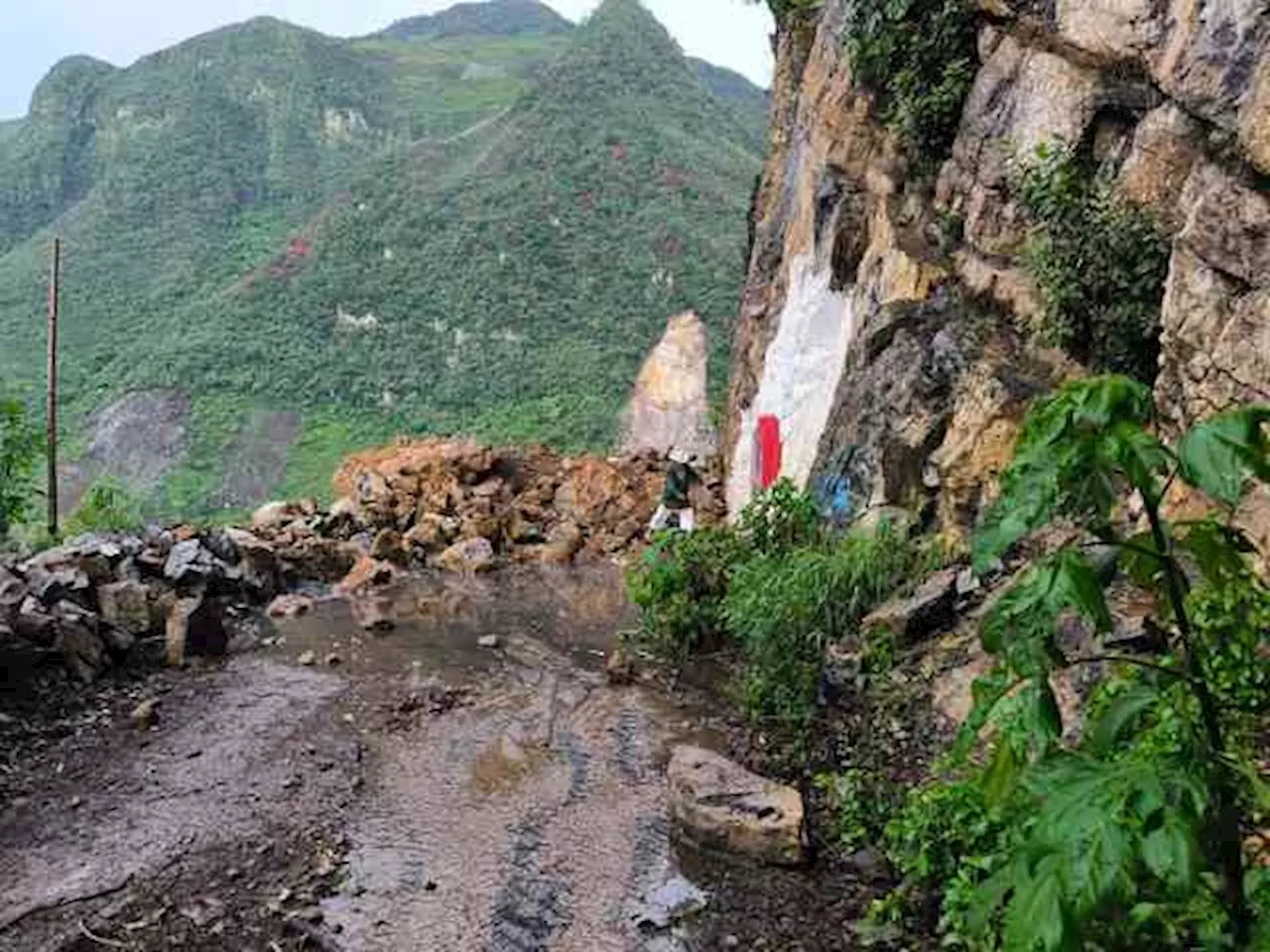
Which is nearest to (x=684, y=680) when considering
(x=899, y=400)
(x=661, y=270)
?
(x=899, y=400)

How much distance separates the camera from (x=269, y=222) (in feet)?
157

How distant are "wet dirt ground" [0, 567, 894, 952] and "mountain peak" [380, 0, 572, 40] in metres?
81.1

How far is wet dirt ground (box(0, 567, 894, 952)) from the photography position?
466 centimetres

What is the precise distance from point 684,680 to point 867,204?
5.43 m

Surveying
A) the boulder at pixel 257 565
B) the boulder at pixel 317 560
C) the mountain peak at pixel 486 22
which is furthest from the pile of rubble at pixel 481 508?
the mountain peak at pixel 486 22

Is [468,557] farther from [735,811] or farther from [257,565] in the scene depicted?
[735,811]

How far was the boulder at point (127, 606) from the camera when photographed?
9258 mm

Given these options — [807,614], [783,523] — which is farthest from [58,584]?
[807,614]

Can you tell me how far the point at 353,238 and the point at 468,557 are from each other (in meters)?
28.3

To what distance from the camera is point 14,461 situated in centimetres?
1241

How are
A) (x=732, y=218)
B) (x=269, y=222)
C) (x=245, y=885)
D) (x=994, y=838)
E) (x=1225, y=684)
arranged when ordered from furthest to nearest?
(x=269, y=222) < (x=732, y=218) < (x=245, y=885) < (x=994, y=838) < (x=1225, y=684)

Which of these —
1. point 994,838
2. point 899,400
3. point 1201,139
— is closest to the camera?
point 994,838

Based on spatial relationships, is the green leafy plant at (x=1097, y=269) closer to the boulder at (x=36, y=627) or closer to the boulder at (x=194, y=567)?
the boulder at (x=36, y=627)

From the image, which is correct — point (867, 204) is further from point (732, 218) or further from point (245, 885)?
point (732, 218)
